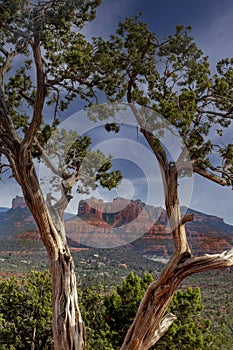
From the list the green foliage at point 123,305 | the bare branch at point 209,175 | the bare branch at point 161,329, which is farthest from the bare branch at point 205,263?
the green foliage at point 123,305

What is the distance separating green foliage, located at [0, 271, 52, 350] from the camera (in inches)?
327

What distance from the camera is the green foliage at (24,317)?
8305 millimetres

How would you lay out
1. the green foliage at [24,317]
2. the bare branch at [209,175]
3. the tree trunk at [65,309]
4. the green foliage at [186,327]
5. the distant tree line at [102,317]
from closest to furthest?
the tree trunk at [65,309] < the bare branch at [209,175] < the green foliage at [186,327] < the distant tree line at [102,317] < the green foliage at [24,317]

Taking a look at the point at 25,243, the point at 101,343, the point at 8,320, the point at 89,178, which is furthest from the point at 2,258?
the point at 89,178

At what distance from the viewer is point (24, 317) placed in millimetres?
8742

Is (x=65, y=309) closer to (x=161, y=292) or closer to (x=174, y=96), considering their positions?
(x=161, y=292)

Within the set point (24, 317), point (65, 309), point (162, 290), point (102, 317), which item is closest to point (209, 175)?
point (162, 290)

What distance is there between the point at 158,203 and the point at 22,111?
6.47 feet

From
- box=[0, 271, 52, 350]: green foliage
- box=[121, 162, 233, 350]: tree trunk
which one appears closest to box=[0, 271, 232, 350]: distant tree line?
box=[0, 271, 52, 350]: green foliage

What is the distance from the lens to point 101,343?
7.33 metres

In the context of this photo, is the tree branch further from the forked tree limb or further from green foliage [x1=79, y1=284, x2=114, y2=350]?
green foliage [x1=79, y1=284, x2=114, y2=350]

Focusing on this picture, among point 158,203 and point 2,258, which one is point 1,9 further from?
point 2,258

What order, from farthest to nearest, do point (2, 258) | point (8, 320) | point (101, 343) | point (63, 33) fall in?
point (2, 258)
point (8, 320)
point (101, 343)
point (63, 33)

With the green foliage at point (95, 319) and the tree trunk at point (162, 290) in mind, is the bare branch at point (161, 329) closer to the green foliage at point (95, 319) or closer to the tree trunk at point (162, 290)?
the tree trunk at point (162, 290)
